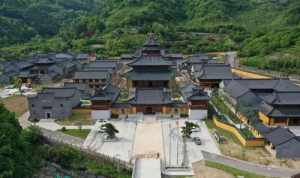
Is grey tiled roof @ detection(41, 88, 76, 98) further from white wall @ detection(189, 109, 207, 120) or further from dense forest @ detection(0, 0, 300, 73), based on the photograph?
dense forest @ detection(0, 0, 300, 73)

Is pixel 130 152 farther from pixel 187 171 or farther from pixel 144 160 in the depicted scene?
pixel 187 171

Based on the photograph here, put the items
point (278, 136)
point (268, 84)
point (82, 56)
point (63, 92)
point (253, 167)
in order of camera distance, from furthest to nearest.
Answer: point (82, 56) < point (268, 84) < point (63, 92) < point (278, 136) < point (253, 167)

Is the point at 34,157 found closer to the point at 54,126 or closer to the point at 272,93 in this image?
the point at 54,126

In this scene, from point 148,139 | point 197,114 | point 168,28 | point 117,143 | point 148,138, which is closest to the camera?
point 117,143

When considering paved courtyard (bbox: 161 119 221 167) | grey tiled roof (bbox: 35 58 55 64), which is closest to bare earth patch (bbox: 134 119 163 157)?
paved courtyard (bbox: 161 119 221 167)

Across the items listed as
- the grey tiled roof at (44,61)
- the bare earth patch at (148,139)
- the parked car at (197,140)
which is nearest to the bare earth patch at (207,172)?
the bare earth patch at (148,139)

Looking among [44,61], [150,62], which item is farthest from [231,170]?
[44,61]

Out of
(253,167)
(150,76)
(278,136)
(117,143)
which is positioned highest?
(150,76)
